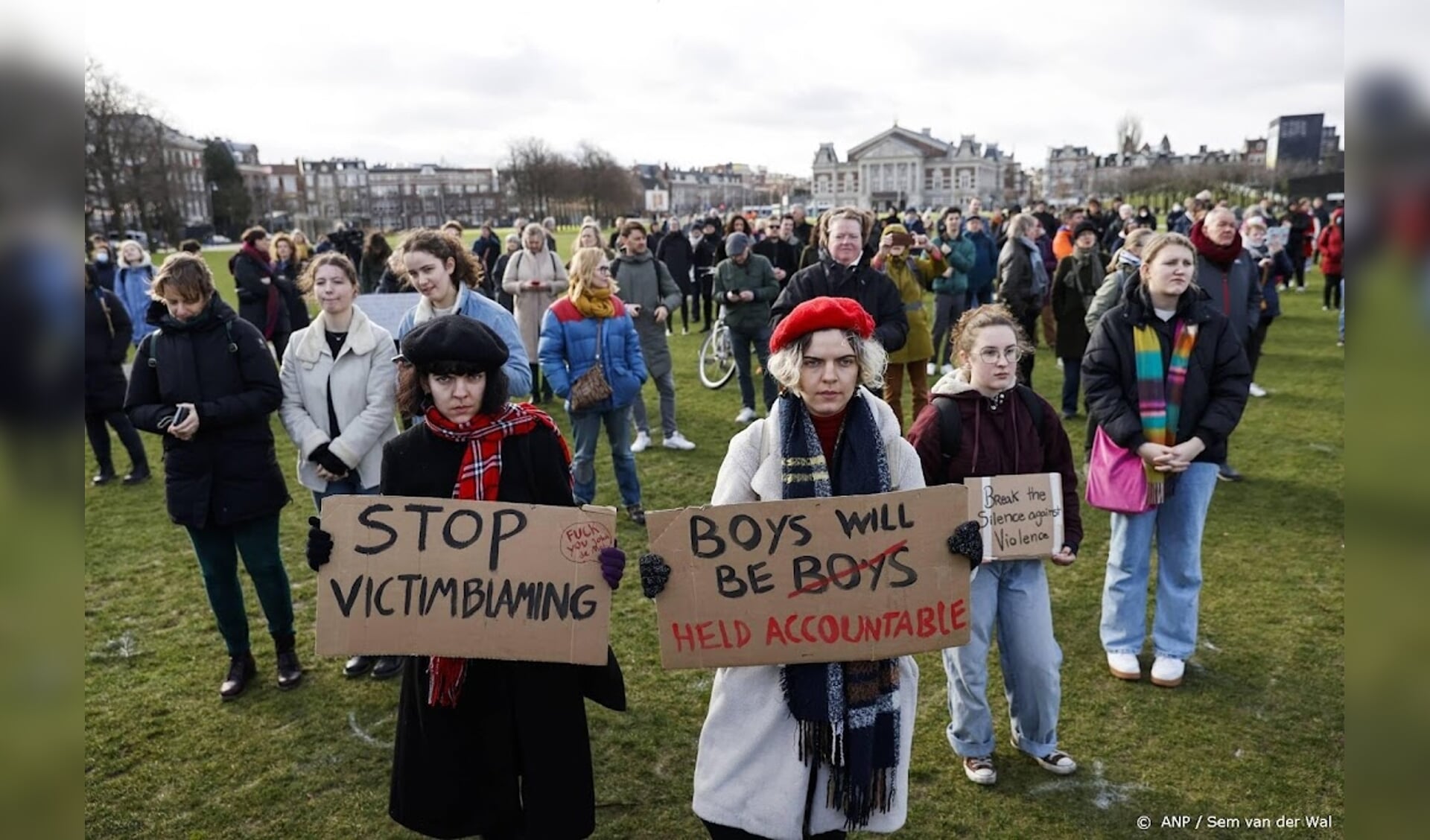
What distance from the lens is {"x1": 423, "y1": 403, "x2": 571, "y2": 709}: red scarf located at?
2.85 metres

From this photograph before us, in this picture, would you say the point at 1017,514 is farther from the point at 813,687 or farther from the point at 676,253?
the point at 676,253

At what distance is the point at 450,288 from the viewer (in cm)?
498

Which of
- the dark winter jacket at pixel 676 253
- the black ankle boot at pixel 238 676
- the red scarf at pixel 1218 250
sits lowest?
the black ankle boot at pixel 238 676

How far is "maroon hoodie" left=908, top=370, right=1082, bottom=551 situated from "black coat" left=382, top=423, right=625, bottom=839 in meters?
1.66

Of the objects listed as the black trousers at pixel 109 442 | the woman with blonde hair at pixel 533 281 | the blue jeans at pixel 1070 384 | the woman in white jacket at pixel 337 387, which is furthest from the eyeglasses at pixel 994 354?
the black trousers at pixel 109 442

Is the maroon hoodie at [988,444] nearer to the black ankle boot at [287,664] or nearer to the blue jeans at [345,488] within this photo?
the blue jeans at [345,488]

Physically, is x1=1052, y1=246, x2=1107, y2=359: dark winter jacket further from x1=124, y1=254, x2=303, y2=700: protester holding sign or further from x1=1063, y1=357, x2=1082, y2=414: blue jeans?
x1=124, y1=254, x2=303, y2=700: protester holding sign

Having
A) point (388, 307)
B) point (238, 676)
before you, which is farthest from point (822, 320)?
point (388, 307)

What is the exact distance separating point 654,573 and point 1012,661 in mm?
1963

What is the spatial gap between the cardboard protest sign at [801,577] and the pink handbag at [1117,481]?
6.94 feet

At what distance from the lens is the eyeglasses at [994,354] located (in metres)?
3.56
